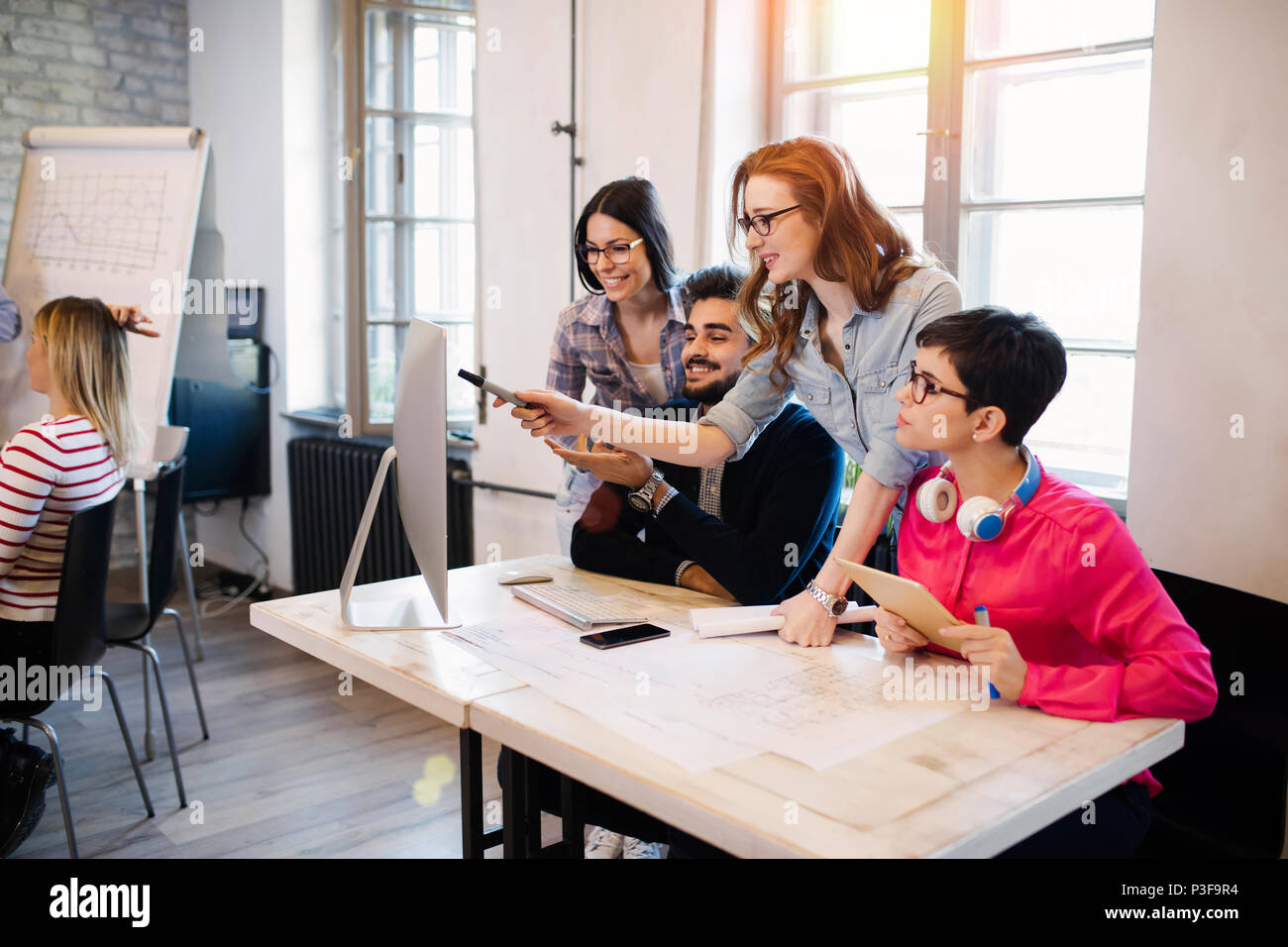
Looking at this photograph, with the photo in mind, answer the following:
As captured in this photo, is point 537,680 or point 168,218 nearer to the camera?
point 537,680

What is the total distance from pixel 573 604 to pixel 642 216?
37.8 inches

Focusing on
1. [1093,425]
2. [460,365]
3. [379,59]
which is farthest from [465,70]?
[1093,425]

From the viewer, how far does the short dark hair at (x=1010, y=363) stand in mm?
1498

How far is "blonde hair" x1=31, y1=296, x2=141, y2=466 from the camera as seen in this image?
2492mm

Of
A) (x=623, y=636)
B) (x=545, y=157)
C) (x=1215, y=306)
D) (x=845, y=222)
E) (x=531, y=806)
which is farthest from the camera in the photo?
(x=545, y=157)

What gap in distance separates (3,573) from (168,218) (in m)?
1.76

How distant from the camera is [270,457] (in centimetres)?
500

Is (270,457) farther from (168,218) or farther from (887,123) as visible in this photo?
(887,123)

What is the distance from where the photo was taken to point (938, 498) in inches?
62.9

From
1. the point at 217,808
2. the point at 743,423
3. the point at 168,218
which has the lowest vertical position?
the point at 217,808

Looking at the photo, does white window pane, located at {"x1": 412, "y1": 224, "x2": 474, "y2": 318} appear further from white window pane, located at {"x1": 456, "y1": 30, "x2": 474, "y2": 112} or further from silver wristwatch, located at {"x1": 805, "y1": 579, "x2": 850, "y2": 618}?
silver wristwatch, located at {"x1": 805, "y1": 579, "x2": 850, "y2": 618}

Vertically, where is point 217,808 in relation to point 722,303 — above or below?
below

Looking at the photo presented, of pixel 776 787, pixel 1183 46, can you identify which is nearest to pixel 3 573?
pixel 776 787

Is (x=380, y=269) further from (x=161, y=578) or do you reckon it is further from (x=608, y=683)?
(x=608, y=683)
